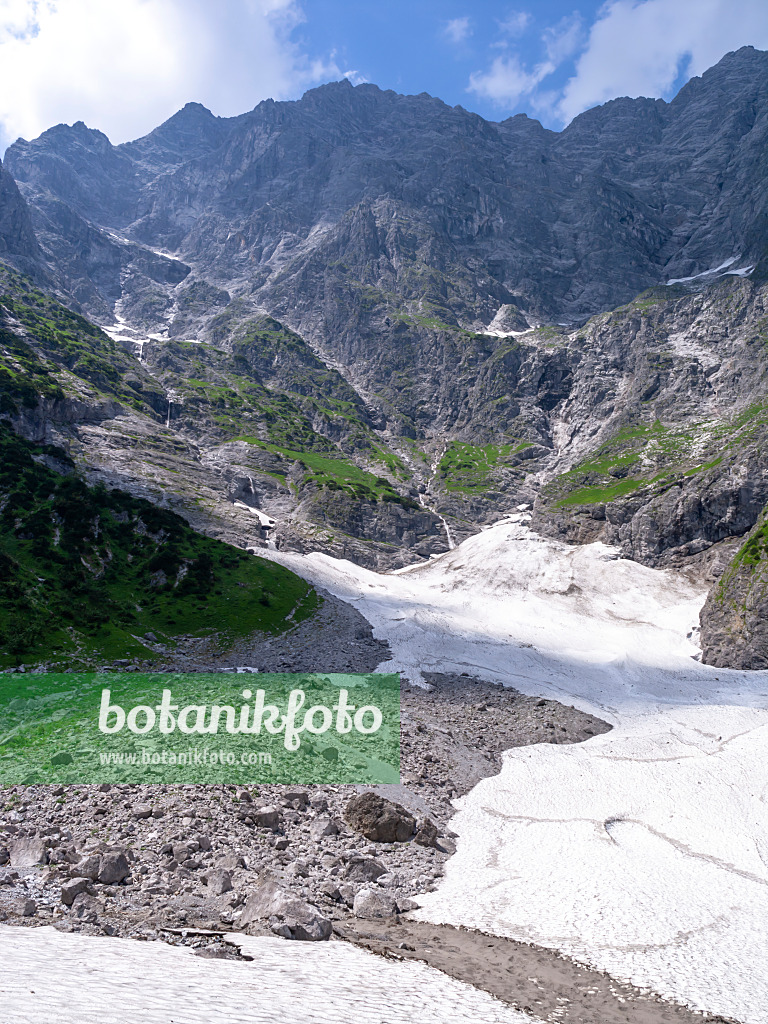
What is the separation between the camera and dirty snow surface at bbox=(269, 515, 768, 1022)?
876 inches

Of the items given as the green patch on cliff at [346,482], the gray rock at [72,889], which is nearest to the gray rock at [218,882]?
the gray rock at [72,889]

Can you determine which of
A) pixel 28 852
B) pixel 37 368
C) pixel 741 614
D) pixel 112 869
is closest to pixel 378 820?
pixel 112 869

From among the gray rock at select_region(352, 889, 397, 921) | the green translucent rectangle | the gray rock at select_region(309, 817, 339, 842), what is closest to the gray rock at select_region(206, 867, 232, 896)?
the gray rock at select_region(352, 889, 397, 921)

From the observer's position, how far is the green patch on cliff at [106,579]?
206 feet

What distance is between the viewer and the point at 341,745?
4412 centimetres

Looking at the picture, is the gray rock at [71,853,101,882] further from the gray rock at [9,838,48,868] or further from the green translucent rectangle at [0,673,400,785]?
the green translucent rectangle at [0,673,400,785]

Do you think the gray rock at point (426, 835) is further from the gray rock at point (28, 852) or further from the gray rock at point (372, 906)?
the gray rock at point (28, 852)

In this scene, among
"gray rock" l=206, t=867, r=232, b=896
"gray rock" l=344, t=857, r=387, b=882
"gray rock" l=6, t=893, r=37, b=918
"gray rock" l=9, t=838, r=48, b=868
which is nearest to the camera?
"gray rock" l=6, t=893, r=37, b=918

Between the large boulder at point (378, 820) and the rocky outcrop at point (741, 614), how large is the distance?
75983mm

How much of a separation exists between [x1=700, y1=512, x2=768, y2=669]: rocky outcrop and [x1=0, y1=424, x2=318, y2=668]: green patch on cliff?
65054 millimetres

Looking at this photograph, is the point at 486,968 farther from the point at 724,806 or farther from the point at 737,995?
the point at 724,806

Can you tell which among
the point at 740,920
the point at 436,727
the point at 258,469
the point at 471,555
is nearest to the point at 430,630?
the point at 436,727

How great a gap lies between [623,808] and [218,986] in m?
34.9

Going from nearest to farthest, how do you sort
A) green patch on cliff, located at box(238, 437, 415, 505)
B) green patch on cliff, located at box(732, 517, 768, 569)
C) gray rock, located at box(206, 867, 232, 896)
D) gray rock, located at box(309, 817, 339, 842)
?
gray rock, located at box(206, 867, 232, 896) < gray rock, located at box(309, 817, 339, 842) < green patch on cliff, located at box(732, 517, 768, 569) < green patch on cliff, located at box(238, 437, 415, 505)
